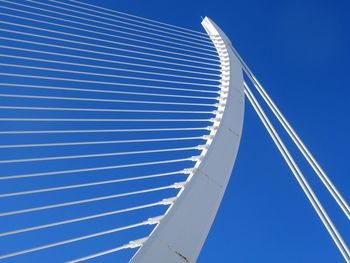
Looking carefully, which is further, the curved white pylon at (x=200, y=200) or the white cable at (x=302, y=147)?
the white cable at (x=302, y=147)

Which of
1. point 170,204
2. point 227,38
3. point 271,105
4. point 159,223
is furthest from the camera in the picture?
point 227,38

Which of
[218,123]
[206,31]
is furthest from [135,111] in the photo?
[206,31]

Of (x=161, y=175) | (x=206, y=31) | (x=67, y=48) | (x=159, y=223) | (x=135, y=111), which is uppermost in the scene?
(x=206, y=31)

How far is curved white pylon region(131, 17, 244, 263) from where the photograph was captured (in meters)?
2.30

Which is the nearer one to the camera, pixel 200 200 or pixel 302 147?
pixel 200 200

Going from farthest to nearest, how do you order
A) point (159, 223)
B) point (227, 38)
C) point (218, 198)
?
point (227, 38) < point (218, 198) < point (159, 223)

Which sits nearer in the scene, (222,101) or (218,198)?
(218,198)

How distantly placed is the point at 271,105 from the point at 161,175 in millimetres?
2321

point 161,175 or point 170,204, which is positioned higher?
point 161,175

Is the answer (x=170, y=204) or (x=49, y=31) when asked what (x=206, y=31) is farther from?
(x=170, y=204)

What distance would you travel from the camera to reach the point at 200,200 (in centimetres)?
277

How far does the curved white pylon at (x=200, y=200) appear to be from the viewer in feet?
7.55

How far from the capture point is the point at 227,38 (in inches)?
247

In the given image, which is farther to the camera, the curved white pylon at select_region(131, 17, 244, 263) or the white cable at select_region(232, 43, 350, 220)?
the white cable at select_region(232, 43, 350, 220)
